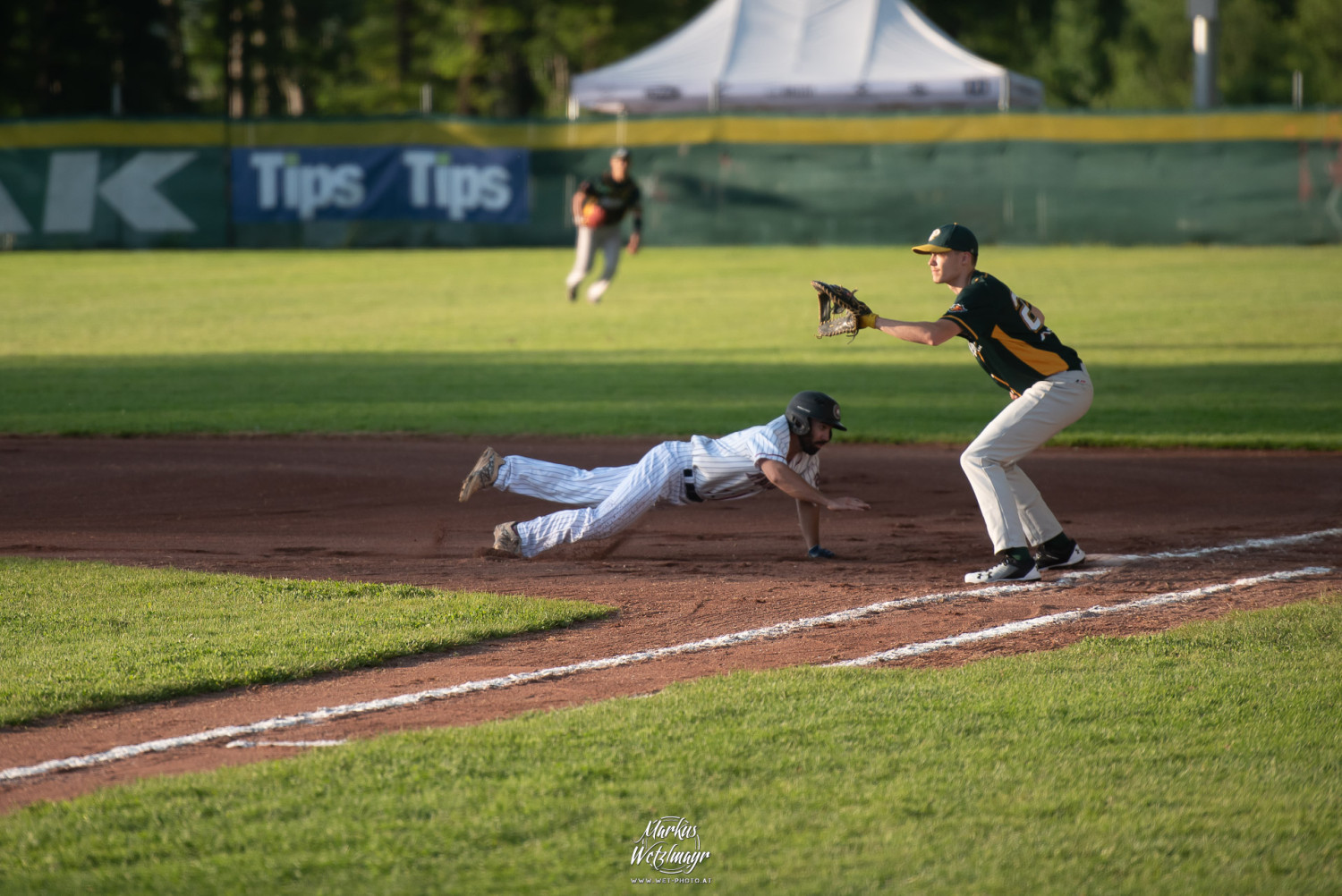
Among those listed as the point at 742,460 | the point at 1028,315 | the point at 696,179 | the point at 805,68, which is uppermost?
the point at 805,68

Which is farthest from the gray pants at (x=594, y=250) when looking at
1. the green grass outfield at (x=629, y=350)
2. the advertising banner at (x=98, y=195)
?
the advertising banner at (x=98, y=195)

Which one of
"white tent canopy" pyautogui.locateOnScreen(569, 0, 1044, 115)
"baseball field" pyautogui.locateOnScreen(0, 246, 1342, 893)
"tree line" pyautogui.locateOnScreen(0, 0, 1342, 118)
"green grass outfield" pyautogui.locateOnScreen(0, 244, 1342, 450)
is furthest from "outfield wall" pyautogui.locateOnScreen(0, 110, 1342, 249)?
"tree line" pyautogui.locateOnScreen(0, 0, 1342, 118)

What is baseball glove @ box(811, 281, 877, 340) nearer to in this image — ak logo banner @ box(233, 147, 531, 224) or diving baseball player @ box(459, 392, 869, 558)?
diving baseball player @ box(459, 392, 869, 558)

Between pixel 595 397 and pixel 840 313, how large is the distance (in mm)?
6364

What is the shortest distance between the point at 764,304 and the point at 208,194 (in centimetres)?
1541

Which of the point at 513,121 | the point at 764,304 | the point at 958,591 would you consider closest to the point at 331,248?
the point at 513,121

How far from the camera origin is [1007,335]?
6625 mm

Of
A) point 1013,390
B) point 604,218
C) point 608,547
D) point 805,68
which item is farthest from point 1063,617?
point 805,68

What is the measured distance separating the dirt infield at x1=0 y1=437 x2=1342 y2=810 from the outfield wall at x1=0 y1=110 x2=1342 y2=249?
60.9 ft

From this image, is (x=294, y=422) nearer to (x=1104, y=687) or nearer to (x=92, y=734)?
(x=92, y=734)

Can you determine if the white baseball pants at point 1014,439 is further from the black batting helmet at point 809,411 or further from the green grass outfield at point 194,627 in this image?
the green grass outfield at point 194,627

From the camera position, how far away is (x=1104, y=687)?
4824 millimetres

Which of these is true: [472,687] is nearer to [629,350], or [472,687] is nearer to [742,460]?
[742,460]

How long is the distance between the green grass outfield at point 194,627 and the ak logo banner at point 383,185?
23563 mm
